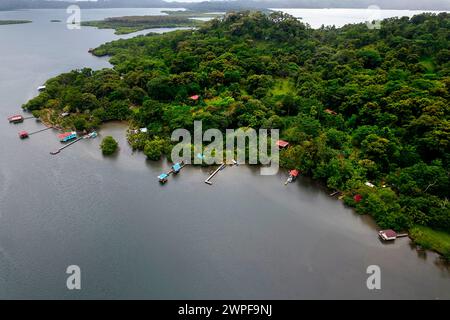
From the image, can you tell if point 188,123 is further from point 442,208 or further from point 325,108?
point 442,208

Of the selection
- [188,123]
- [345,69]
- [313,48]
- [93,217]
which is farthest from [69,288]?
[313,48]

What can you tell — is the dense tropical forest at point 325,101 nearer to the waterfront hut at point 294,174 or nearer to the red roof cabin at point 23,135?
the waterfront hut at point 294,174

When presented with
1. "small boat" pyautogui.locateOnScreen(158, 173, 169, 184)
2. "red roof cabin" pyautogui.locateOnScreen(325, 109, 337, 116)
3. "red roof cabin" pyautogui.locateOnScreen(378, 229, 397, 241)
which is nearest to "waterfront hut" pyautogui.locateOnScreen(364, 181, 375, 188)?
"red roof cabin" pyautogui.locateOnScreen(378, 229, 397, 241)

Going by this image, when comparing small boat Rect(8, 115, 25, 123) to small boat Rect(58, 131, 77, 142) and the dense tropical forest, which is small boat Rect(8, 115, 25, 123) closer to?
the dense tropical forest

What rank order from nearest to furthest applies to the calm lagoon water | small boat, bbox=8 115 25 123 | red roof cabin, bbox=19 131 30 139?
the calm lagoon water
red roof cabin, bbox=19 131 30 139
small boat, bbox=8 115 25 123

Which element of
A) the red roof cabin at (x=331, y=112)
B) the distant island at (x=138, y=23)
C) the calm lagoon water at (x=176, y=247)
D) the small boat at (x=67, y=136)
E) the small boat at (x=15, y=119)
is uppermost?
the distant island at (x=138, y=23)

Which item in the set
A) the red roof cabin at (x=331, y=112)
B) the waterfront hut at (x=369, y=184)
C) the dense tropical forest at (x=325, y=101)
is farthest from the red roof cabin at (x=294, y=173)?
the red roof cabin at (x=331, y=112)

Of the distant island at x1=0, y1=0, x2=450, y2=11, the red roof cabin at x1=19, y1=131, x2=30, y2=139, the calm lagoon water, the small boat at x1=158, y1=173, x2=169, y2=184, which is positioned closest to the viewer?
the calm lagoon water

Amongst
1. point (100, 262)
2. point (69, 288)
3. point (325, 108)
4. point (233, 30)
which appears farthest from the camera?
point (233, 30)
